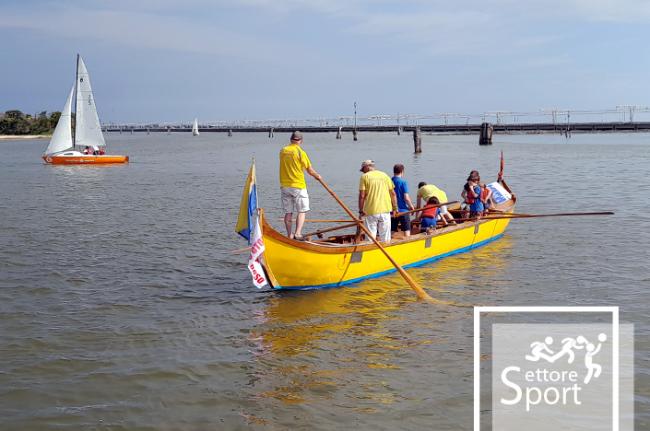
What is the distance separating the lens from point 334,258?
12.2 m

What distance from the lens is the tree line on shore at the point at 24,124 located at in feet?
478

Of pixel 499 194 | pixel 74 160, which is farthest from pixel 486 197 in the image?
pixel 74 160

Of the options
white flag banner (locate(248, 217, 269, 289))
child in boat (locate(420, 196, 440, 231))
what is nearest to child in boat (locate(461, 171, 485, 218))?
child in boat (locate(420, 196, 440, 231))

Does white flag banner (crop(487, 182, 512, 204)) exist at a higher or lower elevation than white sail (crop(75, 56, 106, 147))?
lower

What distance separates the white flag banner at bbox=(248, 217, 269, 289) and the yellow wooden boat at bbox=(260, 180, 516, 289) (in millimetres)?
138

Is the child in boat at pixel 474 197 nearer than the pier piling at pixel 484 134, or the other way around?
the child in boat at pixel 474 197

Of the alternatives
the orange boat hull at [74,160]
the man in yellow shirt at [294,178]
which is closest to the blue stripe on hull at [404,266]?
the man in yellow shirt at [294,178]

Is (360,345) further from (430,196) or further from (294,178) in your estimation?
(430,196)

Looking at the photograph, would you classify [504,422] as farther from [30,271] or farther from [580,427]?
[30,271]

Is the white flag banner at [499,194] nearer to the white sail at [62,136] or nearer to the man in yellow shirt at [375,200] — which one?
the man in yellow shirt at [375,200]

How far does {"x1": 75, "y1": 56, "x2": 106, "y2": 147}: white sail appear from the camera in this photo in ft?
170

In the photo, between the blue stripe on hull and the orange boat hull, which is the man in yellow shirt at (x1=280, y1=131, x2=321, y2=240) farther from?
the orange boat hull

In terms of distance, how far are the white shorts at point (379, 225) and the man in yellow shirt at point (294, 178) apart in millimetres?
1348

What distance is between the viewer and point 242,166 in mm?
52844
